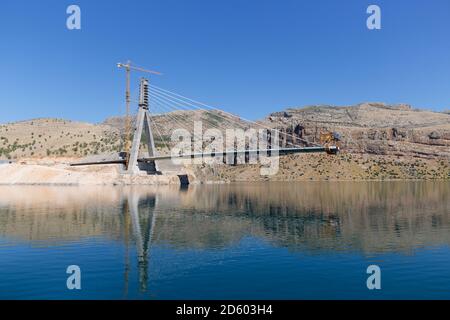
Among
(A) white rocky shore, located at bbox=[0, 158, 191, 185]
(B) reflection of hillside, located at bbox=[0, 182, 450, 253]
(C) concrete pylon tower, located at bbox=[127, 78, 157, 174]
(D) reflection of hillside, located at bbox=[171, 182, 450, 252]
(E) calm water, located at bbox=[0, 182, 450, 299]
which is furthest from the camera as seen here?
(A) white rocky shore, located at bbox=[0, 158, 191, 185]

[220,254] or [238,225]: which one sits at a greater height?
[238,225]

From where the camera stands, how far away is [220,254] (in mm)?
30312

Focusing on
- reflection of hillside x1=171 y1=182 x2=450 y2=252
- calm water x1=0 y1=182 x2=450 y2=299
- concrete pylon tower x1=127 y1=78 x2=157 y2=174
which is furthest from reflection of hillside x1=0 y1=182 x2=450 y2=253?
concrete pylon tower x1=127 y1=78 x2=157 y2=174

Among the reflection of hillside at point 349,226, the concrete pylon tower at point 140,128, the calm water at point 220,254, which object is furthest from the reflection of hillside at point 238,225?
the concrete pylon tower at point 140,128

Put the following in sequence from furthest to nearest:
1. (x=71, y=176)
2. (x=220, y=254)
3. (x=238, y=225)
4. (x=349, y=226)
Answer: (x=71, y=176), (x=238, y=225), (x=349, y=226), (x=220, y=254)

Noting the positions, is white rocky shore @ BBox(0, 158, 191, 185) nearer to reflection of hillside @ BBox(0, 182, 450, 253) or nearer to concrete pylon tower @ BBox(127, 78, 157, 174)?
concrete pylon tower @ BBox(127, 78, 157, 174)

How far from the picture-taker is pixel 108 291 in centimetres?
2130

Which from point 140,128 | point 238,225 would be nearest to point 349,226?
point 238,225

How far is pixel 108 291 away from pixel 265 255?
12.5 m

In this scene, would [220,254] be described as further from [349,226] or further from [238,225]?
[349,226]

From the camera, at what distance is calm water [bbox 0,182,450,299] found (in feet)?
71.4

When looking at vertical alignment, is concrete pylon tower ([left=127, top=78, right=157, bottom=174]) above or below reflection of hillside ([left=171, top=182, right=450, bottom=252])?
above
